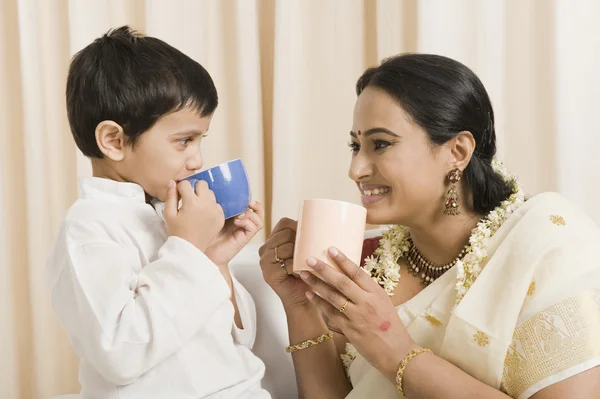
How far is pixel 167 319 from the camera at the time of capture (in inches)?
46.1

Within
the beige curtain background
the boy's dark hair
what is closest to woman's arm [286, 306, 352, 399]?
the boy's dark hair

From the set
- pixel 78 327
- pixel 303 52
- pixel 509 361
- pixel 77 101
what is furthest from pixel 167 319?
pixel 303 52

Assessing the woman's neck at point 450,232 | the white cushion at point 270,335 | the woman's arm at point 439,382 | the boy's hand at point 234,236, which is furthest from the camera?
the white cushion at point 270,335

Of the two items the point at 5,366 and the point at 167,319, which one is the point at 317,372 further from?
the point at 5,366

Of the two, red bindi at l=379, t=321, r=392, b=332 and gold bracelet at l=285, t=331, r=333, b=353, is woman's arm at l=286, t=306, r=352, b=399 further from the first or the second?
red bindi at l=379, t=321, r=392, b=332

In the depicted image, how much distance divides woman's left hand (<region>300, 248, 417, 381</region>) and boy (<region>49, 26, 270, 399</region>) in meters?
0.19

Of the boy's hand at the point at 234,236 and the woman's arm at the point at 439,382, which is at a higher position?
the boy's hand at the point at 234,236

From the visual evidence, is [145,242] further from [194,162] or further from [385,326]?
[385,326]

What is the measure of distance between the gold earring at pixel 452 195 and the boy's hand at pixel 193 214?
49 centimetres

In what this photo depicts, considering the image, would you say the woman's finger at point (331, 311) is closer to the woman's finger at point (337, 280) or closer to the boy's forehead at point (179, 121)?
the woman's finger at point (337, 280)

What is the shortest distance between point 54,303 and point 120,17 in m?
1.34

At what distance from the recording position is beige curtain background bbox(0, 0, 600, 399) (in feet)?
7.33

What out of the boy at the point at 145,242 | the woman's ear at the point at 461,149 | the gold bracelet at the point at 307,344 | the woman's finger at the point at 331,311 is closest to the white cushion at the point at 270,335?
the gold bracelet at the point at 307,344

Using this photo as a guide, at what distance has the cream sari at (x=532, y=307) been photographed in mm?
1223
